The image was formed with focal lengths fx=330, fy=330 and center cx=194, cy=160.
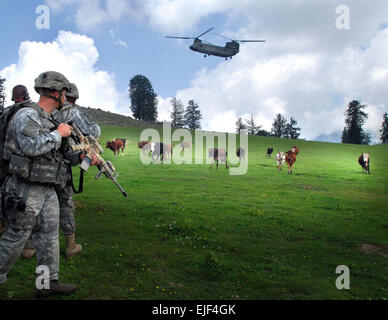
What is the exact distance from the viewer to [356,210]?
574 inches

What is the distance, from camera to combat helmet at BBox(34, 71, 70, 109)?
5344 mm

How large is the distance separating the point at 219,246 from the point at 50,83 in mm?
5649

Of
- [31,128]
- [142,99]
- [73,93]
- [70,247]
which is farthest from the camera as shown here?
[142,99]

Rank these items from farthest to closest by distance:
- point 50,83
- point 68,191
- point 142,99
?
point 142,99
point 68,191
point 50,83

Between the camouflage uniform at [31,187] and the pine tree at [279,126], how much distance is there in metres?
146

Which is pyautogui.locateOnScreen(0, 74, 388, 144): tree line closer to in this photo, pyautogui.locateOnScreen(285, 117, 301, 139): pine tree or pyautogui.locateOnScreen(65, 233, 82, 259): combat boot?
pyautogui.locateOnScreen(285, 117, 301, 139): pine tree

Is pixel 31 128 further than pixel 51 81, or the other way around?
pixel 51 81

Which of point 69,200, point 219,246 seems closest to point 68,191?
point 69,200

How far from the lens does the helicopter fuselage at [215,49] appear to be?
169ft

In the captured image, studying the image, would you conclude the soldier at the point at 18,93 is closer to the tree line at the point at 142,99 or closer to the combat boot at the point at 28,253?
the combat boot at the point at 28,253

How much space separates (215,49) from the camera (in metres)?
54.3

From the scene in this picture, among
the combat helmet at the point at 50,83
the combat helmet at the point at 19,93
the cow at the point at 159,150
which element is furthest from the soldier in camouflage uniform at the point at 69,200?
the cow at the point at 159,150

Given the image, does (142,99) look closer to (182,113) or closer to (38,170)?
(182,113)

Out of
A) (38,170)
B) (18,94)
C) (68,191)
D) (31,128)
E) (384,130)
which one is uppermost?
(384,130)
